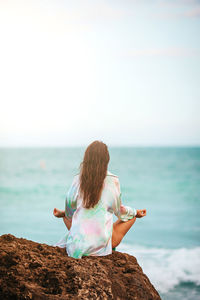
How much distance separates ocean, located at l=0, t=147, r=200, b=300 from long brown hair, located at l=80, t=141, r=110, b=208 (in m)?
0.15

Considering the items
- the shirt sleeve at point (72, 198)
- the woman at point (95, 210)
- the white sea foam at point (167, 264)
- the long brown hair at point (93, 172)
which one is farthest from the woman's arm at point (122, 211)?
the white sea foam at point (167, 264)

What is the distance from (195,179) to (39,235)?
17.3 metres

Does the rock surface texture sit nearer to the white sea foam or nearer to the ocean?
the ocean

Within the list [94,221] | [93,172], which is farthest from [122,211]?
[93,172]

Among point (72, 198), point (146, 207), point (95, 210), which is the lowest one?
point (95, 210)

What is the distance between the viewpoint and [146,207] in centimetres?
2055

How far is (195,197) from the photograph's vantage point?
22.5 meters

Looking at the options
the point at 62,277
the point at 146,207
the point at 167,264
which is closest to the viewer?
the point at 62,277

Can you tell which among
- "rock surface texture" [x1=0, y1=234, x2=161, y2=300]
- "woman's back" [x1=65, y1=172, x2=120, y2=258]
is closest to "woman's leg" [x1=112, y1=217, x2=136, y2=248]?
"woman's back" [x1=65, y1=172, x2=120, y2=258]

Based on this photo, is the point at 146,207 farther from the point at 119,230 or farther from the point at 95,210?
the point at 95,210

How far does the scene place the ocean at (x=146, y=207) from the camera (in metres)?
9.98

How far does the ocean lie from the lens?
998 centimetres

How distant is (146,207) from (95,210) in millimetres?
17631

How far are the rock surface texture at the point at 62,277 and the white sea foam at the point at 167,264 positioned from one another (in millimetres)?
5834
